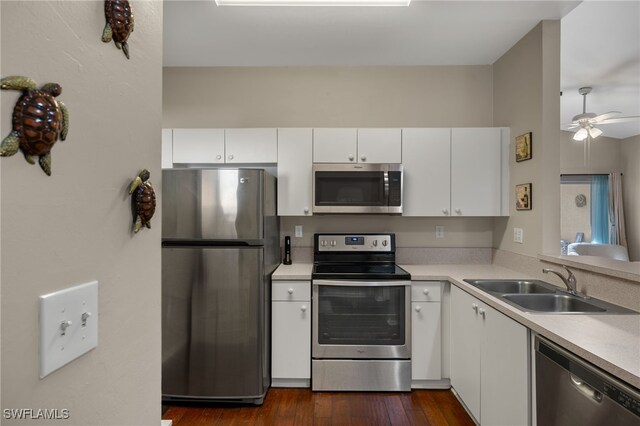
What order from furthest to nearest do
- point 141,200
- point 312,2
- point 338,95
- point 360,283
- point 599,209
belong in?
point 599,209
point 338,95
point 360,283
point 312,2
point 141,200

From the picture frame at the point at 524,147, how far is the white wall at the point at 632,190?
4.26m

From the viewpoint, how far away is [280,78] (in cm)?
296

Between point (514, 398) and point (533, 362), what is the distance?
0.85 ft

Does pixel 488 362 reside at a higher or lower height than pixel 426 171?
lower

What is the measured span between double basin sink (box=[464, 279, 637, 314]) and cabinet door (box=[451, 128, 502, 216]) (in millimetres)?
670

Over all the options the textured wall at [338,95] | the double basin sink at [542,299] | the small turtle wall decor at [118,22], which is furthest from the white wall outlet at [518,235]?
the small turtle wall decor at [118,22]

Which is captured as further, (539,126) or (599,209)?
(599,209)

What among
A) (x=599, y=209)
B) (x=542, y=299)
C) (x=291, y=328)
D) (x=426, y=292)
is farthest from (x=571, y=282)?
(x=599, y=209)

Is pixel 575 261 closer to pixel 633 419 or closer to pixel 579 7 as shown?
pixel 633 419

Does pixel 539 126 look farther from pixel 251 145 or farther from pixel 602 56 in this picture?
pixel 251 145

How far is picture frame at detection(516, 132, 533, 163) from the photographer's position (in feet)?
7.69

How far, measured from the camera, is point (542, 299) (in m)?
1.94

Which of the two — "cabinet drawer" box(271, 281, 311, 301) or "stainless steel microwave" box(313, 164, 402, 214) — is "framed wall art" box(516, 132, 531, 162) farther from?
"cabinet drawer" box(271, 281, 311, 301)

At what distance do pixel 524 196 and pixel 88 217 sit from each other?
2.70m
